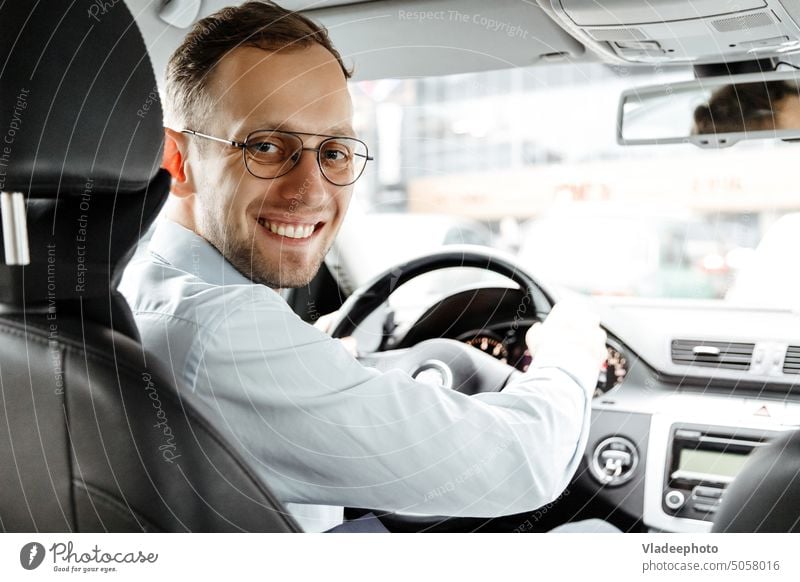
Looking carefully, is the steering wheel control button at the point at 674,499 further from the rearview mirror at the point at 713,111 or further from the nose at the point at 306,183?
the nose at the point at 306,183

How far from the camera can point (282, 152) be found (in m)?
1.00

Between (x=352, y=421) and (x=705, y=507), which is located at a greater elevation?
(x=352, y=421)

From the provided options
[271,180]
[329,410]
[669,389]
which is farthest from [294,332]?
[669,389]

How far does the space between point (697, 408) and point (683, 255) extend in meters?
0.23

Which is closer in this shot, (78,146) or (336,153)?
(78,146)

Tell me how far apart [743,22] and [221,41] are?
0.71 metres

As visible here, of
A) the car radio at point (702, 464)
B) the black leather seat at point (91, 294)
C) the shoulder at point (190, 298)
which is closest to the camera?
the black leather seat at point (91, 294)

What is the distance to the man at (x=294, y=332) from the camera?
0.94 meters

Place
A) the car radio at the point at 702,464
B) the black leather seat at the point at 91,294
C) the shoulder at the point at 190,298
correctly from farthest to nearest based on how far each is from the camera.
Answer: the car radio at the point at 702,464, the shoulder at the point at 190,298, the black leather seat at the point at 91,294

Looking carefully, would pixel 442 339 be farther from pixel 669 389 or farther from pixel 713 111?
pixel 713 111

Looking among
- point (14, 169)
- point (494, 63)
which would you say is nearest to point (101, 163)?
point (14, 169)

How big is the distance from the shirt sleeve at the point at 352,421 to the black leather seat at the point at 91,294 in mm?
85
